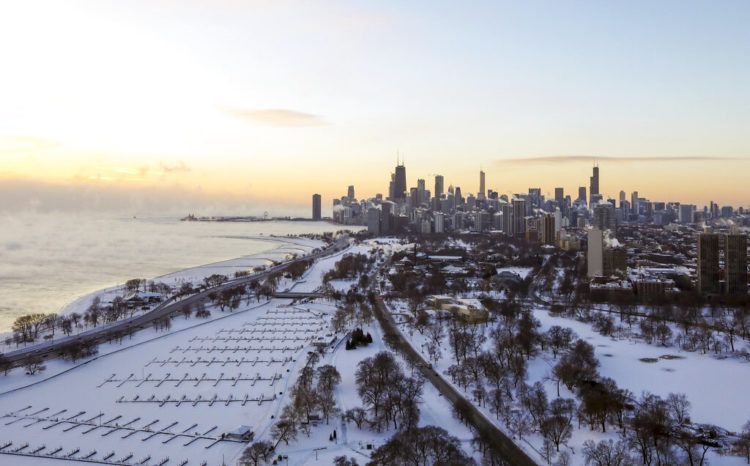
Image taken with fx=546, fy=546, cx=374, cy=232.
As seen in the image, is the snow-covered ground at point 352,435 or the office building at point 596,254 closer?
the snow-covered ground at point 352,435

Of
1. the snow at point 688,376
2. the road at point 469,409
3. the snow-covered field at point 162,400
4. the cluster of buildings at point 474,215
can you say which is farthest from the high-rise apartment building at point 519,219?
the snow-covered field at point 162,400

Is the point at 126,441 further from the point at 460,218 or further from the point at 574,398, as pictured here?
the point at 460,218

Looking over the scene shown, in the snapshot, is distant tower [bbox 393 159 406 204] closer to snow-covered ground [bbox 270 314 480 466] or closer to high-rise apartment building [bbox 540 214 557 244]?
high-rise apartment building [bbox 540 214 557 244]

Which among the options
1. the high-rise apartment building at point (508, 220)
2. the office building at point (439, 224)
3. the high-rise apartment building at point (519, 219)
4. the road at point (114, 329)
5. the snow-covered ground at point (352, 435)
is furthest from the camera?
the office building at point (439, 224)

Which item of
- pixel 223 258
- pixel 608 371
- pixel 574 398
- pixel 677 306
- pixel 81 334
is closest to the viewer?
pixel 574 398

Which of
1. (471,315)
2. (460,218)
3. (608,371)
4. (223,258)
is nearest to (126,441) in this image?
(608,371)

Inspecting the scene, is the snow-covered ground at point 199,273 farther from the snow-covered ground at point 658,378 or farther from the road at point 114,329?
the snow-covered ground at point 658,378

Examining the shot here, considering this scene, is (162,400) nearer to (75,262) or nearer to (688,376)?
(688,376)
